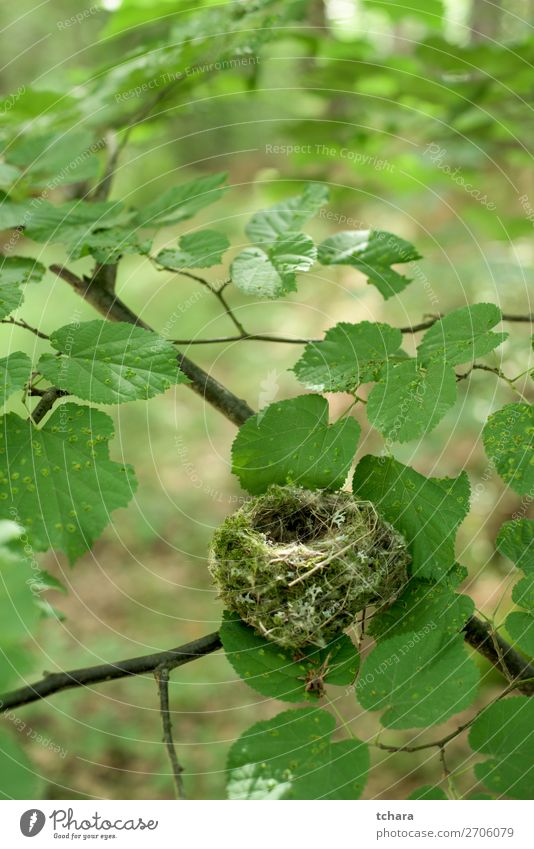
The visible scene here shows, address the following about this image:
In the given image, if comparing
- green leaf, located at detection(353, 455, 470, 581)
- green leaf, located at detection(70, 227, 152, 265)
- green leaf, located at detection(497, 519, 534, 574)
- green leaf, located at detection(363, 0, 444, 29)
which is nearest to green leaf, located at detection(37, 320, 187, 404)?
green leaf, located at detection(70, 227, 152, 265)

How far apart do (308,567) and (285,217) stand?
29.4 inches

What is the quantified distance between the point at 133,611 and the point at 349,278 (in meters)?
4.02

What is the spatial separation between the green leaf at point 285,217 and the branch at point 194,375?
30cm

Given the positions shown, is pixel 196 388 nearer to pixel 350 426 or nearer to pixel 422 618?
pixel 350 426

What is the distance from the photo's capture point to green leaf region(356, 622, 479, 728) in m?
0.97

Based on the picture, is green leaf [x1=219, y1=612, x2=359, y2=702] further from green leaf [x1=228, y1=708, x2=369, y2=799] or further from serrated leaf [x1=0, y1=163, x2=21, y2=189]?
serrated leaf [x1=0, y1=163, x2=21, y2=189]

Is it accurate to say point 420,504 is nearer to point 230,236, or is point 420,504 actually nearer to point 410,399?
point 410,399

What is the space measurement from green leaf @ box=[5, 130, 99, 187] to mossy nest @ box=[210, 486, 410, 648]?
961mm

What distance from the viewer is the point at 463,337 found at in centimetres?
114

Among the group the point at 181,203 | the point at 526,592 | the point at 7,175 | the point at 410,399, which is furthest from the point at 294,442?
the point at 7,175

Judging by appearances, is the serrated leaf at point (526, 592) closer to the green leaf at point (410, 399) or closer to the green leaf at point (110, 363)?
the green leaf at point (410, 399)

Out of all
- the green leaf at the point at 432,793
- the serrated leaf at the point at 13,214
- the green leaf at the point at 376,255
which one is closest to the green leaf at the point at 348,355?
the green leaf at the point at 376,255

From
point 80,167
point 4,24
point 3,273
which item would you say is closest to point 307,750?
point 3,273

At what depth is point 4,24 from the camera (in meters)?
9.27
